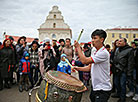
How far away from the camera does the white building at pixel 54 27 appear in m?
38.5

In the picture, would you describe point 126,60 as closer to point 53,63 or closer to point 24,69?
point 53,63

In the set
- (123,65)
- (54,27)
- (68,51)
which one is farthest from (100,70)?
(54,27)

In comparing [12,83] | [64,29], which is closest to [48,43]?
[12,83]

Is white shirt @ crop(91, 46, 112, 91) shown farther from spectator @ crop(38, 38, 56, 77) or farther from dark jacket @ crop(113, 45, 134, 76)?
spectator @ crop(38, 38, 56, 77)

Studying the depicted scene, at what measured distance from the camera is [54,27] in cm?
3950

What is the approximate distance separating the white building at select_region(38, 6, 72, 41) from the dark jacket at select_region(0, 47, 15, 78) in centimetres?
3321

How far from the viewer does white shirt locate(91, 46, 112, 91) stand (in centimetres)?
227

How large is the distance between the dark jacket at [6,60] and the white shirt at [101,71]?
3930 mm

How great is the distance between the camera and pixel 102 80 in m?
2.27

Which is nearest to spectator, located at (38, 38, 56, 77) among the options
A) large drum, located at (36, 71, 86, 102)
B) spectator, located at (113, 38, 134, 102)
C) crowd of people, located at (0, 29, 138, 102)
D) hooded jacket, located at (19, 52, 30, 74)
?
crowd of people, located at (0, 29, 138, 102)

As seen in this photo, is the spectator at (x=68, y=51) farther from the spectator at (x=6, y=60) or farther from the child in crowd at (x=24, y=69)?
the spectator at (x=6, y=60)

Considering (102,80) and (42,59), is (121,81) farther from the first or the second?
(42,59)

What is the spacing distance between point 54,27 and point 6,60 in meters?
35.2

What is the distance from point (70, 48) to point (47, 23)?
35.8m
